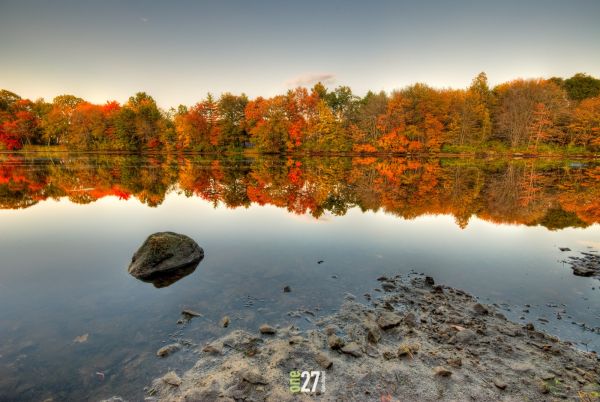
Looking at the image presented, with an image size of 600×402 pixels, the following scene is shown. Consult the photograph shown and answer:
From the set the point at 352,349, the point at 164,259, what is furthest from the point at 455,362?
the point at 164,259

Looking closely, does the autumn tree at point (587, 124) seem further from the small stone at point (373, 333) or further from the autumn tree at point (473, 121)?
the small stone at point (373, 333)

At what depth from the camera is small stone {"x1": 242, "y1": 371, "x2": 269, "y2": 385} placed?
4441 millimetres

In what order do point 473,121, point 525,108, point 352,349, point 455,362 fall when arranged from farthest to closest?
point 473,121, point 525,108, point 352,349, point 455,362

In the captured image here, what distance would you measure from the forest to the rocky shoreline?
65.8 m

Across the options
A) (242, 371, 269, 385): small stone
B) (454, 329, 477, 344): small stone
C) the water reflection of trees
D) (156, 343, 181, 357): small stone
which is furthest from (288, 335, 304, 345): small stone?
the water reflection of trees

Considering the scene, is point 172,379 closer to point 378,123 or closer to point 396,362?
point 396,362

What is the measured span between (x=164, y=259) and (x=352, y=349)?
22.2 ft

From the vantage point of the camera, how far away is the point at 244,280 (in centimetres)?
839

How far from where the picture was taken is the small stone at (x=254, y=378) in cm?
444

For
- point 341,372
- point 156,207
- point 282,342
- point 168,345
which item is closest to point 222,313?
point 168,345

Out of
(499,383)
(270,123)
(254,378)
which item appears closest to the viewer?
(499,383)

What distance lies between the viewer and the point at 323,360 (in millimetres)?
4883

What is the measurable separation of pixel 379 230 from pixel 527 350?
26.9 ft

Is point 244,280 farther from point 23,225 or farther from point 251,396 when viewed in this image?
point 23,225
